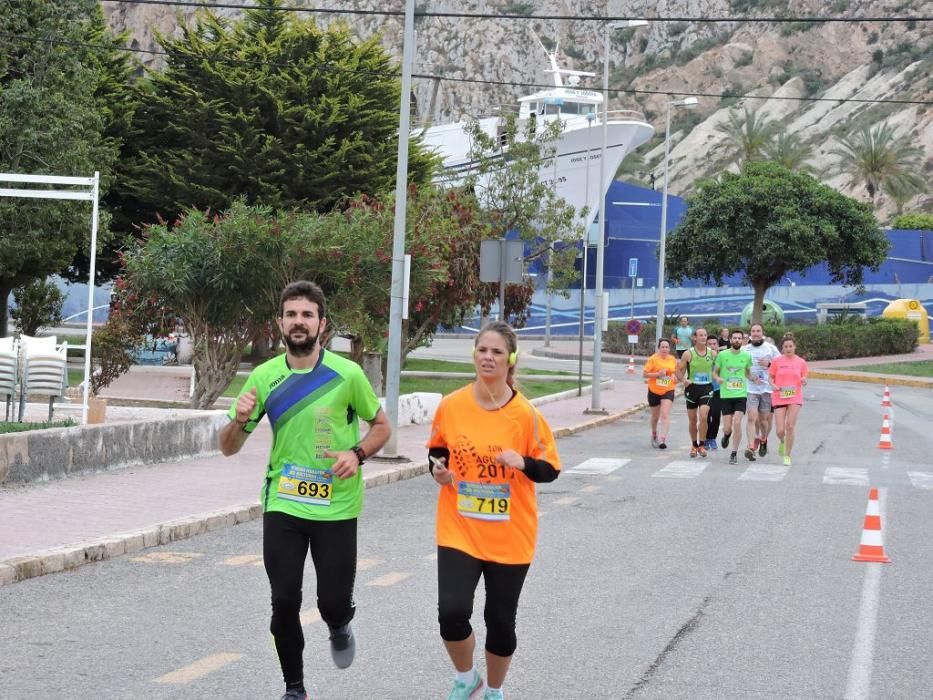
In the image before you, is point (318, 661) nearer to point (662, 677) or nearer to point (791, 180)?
point (662, 677)

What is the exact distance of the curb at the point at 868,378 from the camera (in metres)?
43.6

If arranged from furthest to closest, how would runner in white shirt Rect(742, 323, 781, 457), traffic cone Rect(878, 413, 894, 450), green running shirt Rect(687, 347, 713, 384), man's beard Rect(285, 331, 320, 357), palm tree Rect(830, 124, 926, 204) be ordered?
1. palm tree Rect(830, 124, 926, 204)
2. traffic cone Rect(878, 413, 894, 450)
3. green running shirt Rect(687, 347, 713, 384)
4. runner in white shirt Rect(742, 323, 781, 457)
5. man's beard Rect(285, 331, 320, 357)

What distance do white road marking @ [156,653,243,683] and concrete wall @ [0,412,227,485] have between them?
6.30 metres

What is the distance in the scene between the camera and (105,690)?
591 cm

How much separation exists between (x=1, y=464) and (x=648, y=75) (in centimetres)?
14770

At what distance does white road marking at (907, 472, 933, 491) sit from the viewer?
16250 mm

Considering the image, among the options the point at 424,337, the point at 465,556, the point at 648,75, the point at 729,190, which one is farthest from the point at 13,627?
the point at 648,75

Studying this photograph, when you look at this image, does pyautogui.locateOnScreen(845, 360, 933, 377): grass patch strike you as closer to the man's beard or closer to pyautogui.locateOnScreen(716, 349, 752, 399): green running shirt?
pyautogui.locateOnScreen(716, 349, 752, 399): green running shirt

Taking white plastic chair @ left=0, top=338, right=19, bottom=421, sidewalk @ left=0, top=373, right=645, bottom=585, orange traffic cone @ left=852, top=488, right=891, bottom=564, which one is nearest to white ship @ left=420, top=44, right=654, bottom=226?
sidewalk @ left=0, top=373, right=645, bottom=585

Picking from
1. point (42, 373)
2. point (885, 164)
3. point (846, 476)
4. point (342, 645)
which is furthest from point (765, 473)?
point (885, 164)

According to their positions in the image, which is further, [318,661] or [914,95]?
[914,95]

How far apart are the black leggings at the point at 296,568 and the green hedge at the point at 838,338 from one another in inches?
1779

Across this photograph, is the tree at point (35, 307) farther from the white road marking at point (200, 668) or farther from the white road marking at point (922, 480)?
the white road marking at point (200, 668)

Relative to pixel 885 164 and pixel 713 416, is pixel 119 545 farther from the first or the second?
pixel 885 164
